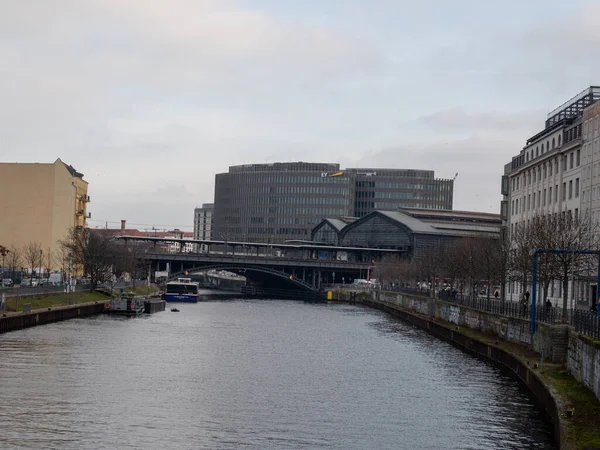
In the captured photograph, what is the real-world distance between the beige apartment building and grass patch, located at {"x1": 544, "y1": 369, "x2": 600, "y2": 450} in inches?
4885

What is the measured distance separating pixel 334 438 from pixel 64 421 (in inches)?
424

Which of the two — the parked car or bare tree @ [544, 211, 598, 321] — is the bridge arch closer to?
the parked car

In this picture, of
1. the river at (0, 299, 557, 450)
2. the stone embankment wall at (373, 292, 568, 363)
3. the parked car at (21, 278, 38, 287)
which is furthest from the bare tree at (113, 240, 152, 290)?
the river at (0, 299, 557, 450)

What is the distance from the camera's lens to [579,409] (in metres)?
35.7

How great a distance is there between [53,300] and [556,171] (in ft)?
173

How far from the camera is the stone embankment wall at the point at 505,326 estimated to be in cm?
5025

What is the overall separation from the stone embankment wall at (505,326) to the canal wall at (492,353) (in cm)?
57

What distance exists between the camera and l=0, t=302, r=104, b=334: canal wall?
76.8m

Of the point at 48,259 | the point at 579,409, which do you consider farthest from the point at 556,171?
the point at 48,259

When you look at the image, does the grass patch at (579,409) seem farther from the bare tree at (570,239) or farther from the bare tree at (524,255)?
the bare tree at (524,255)

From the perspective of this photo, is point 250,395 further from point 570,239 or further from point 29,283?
point 29,283

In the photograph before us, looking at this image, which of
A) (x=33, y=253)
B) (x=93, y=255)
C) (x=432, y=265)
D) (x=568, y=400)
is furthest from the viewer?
(x=33, y=253)

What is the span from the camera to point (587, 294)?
8988cm

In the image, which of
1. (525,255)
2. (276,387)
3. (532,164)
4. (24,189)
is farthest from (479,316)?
(24,189)
